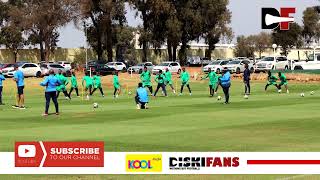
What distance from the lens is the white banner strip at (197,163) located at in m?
10.1

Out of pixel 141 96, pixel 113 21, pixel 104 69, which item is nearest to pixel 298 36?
pixel 113 21

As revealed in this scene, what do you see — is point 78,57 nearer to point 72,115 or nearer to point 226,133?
point 72,115

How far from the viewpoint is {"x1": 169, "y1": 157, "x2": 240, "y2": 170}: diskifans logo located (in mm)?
10000

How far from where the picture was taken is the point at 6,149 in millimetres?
16750

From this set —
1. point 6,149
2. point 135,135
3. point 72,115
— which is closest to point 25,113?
point 72,115

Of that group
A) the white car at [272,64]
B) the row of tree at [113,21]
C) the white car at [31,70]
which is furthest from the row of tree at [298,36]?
the white car at [31,70]

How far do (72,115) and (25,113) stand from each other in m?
2.81

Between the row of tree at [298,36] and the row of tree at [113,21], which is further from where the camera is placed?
the row of tree at [298,36]

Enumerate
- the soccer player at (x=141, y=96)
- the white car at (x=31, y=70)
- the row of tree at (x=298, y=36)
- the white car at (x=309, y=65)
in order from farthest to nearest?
the row of tree at (x=298, y=36), the white car at (x=31, y=70), the white car at (x=309, y=65), the soccer player at (x=141, y=96)

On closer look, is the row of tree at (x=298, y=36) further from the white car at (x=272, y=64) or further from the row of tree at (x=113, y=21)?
the white car at (x=272, y=64)

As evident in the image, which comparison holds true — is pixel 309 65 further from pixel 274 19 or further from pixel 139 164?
pixel 274 19

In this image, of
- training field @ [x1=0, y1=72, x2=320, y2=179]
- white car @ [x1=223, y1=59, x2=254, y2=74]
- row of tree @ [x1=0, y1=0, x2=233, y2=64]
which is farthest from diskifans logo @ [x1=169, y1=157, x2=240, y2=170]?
row of tree @ [x1=0, y1=0, x2=233, y2=64]

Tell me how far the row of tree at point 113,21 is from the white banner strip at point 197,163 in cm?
7212

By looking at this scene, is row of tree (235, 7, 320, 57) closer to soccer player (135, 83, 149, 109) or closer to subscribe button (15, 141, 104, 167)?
soccer player (135, 83, 149, 109)
